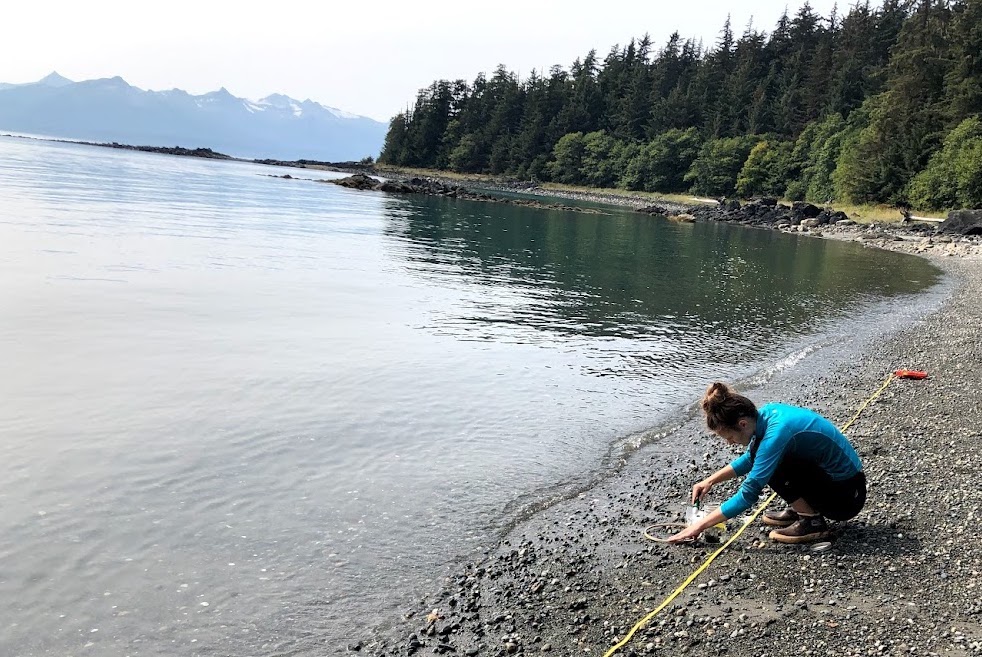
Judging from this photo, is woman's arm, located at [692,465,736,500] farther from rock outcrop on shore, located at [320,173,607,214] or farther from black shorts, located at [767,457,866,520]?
rock outcrop on shore, located at [320,173,607,214]

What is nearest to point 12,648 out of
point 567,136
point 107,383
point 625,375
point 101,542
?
point 101,542

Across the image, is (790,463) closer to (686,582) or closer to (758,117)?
(686,582)

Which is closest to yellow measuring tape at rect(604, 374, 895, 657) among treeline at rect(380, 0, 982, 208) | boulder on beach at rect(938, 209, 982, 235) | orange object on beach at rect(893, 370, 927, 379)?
orange object on beach at rect(893, 370, 927, 379)

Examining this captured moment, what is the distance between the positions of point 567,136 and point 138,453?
15788 centimetres

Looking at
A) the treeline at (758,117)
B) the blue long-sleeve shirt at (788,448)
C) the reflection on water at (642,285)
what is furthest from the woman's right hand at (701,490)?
the treeline at (758,117)

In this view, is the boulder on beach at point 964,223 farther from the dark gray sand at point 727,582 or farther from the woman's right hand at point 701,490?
the woman's right hand at point 701,490

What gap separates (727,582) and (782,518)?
4.70ft

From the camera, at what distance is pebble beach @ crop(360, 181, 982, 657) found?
241 inches

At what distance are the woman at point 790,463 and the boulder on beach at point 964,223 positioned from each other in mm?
Result: 59393

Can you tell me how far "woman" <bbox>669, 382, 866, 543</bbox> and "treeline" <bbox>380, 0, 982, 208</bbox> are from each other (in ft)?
237

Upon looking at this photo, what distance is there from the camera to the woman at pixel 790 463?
23.0ft

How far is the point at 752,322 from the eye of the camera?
24.4 meters

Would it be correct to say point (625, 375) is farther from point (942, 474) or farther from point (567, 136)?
point (567, 136)

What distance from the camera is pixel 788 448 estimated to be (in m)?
7.16
